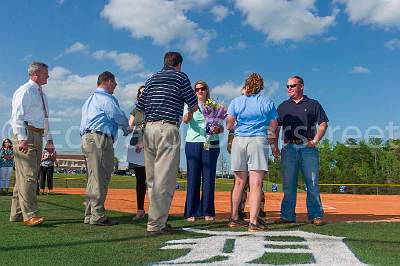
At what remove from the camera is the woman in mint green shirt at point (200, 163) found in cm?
705

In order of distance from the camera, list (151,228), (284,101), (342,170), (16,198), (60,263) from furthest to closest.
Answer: (342,170) → (284,101) → (16,198) → (151,228) → (60,263)

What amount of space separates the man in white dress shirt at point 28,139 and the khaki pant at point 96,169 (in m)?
0.61

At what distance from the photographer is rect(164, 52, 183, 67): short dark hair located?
5.88 meters

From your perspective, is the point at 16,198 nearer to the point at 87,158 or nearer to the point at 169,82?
the point at 87,158

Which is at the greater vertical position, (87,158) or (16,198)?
(87,158)

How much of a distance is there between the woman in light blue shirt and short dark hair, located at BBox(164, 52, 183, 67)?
955mm

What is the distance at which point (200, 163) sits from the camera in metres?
7.12

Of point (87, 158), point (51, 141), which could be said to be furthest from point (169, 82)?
point (51, 141)

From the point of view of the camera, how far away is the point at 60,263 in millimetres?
3867

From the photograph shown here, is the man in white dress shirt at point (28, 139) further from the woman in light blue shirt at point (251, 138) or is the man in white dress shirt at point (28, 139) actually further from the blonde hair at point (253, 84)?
the blonde hair at point (253, 84)

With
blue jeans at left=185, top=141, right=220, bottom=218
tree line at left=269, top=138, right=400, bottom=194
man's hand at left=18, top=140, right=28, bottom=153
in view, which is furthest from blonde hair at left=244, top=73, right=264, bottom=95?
tree line at left=269, top=138, right=400, bottom=194

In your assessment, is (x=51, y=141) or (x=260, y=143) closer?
(x=260, y=143)

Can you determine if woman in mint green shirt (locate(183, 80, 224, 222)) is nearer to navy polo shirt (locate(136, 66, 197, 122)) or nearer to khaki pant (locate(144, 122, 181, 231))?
navy polo shirt (locate(136, 66, 197, 122))

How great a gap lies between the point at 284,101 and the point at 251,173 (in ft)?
5.12
